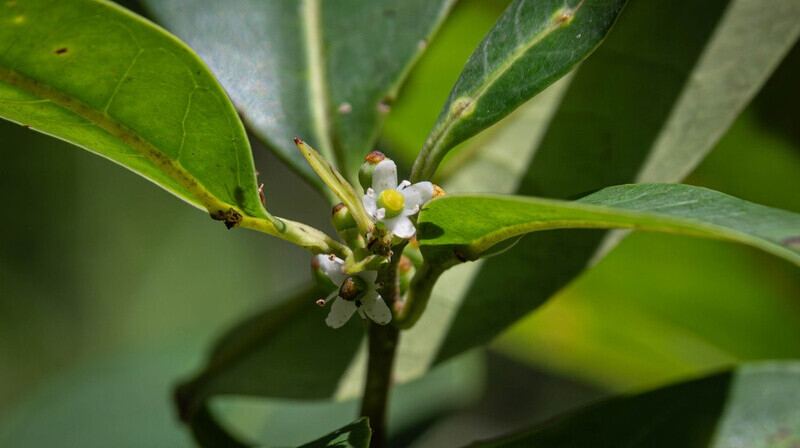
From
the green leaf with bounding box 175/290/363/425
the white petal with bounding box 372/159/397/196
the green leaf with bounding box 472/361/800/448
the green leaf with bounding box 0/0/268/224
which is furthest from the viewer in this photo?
the green leaf with bounding box 175/290/363/425

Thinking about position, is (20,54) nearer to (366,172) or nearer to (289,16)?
(366,172)

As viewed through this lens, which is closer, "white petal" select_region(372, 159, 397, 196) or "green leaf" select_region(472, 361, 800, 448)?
"white petal" select_region(372, 159, 397, 196)

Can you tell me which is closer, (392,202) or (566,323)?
(392,202)

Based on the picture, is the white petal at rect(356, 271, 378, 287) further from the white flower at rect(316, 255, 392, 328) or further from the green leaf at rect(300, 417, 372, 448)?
the green leaf at rect(300, 417, 372, 448)

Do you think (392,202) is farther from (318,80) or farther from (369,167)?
(318,80)

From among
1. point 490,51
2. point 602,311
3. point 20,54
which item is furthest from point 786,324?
point 20,54

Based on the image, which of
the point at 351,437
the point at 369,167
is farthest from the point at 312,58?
the point at 351,437

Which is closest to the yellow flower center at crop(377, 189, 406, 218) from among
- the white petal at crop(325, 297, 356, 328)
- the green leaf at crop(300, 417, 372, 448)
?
the white petal at crop(325, 297, 356, 328)

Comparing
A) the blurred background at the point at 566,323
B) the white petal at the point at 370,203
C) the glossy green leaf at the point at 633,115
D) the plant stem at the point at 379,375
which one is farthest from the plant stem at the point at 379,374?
the blurred background at the point at 566,323
